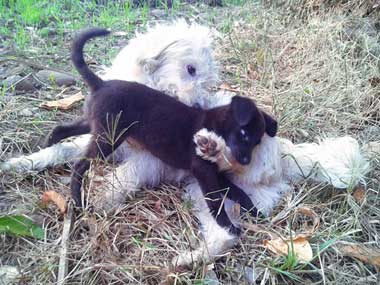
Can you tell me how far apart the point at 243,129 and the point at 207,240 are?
56 cm

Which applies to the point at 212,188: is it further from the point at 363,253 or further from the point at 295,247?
the point at 363,253

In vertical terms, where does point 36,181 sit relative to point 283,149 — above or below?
below

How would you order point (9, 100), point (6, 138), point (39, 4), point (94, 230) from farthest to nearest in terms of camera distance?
point (39, 4) < point (9, 100) < point (6, 138) < point (94, 230)

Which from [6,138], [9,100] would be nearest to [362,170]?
[6,138]

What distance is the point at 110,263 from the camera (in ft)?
7.47

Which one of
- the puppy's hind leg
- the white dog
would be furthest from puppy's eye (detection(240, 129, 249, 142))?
the puppy's hind leg

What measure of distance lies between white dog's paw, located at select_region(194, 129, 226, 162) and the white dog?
2cm

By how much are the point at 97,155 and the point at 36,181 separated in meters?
0.46

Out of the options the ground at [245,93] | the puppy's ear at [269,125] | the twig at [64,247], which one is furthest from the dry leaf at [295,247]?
the twig at [64,247]

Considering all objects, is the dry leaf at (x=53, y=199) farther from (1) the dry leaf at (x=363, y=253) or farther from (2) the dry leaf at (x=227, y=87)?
(2) the dry leaf at (x=227, y=87)

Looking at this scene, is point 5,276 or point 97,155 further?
point 97,155

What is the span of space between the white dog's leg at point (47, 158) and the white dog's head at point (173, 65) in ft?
1.64

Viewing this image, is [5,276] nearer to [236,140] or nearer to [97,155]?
[97,155]

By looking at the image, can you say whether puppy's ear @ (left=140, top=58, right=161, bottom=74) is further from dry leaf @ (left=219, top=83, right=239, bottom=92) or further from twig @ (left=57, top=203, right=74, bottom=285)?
twig @ (left=57, top=203, right=74, bottom=285)
